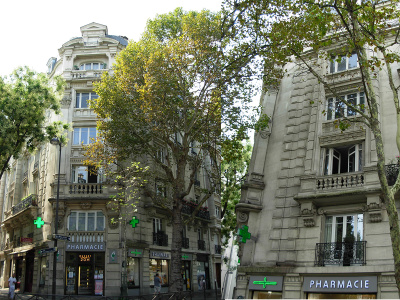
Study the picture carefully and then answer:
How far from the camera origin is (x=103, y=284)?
2817cm

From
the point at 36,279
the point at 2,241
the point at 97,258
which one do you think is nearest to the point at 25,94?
the point at 97,258

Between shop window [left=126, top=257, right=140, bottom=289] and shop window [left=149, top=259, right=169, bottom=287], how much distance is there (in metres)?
1.40

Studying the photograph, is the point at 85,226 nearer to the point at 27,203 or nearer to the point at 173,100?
the point at 27,203

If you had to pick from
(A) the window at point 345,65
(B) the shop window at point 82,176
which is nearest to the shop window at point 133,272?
(B) the shop window at point 82,176

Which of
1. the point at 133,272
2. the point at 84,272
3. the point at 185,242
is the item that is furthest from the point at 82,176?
the point at 185,242

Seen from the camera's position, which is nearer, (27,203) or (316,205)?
(316,205)

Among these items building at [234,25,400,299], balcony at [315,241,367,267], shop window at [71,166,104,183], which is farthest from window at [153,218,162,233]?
balcony at [315,241,367,267]

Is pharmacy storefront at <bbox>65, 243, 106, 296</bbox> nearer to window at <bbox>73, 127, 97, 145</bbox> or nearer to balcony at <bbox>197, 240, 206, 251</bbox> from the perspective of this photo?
window at <bbox>73, 127, 97, 145</bbox>

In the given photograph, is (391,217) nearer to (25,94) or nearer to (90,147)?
(90,147)

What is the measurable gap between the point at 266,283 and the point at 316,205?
3.95 meters

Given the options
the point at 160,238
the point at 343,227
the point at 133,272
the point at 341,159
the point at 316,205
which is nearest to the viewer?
the point at 343,227

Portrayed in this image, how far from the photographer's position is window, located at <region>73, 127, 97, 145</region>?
31.4 metres

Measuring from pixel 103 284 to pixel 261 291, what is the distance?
1285 centimetres

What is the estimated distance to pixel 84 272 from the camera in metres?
28.8
